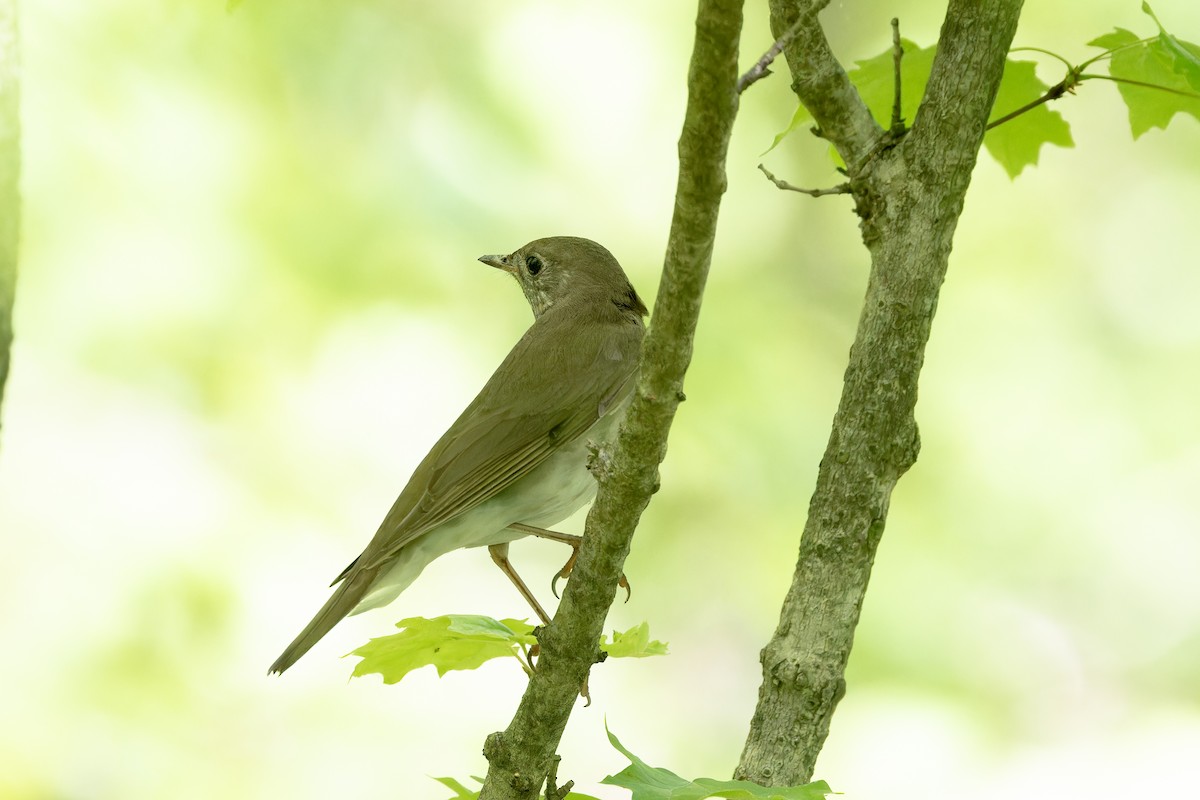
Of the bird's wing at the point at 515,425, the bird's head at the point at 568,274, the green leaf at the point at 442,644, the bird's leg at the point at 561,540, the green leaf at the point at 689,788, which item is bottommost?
the green leaf at the point at 689,788

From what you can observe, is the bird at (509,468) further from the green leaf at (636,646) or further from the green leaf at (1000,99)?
the green leaf at (1000,99)

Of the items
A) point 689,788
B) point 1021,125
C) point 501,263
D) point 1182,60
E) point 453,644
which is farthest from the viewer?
point 501,263

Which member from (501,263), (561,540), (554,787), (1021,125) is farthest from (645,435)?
(501,263)

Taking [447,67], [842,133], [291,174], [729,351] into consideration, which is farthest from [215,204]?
[842,133]

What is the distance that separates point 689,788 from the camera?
7.33 feet

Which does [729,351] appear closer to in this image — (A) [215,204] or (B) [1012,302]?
(B) [1012,302]

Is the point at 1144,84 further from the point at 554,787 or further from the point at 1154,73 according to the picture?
the point at 554,787

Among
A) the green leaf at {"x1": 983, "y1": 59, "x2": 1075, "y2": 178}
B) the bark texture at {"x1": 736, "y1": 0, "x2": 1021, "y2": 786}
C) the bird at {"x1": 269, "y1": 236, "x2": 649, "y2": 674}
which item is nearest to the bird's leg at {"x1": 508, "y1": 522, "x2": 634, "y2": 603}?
the bird at {"x1": 269, "y1": 236, "x2": 649, "y2": 674}

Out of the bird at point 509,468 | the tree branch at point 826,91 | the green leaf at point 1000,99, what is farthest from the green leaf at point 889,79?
the bird at point 509,468

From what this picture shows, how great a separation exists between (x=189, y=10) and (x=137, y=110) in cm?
65

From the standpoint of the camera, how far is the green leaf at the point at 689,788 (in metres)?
2.12

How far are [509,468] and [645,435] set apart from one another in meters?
1.49

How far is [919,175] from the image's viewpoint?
286 cm

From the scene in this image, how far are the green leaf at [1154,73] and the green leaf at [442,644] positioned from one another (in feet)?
6.03
